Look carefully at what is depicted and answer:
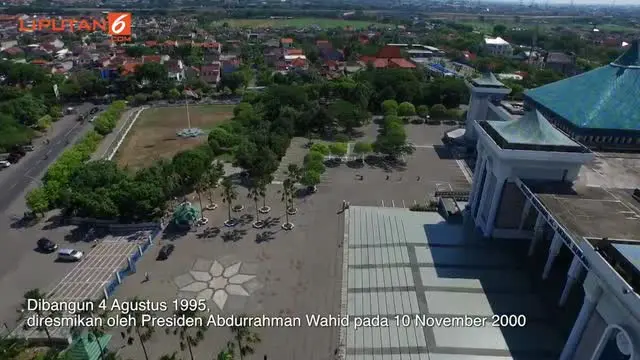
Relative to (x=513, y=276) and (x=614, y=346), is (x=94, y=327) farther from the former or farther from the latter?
(x=513, y=276)

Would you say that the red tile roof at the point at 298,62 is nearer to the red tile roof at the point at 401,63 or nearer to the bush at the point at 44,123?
the red tile roof at the point at 401,63

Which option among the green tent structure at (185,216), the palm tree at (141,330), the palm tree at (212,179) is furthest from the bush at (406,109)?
the palm tree at (141,330)

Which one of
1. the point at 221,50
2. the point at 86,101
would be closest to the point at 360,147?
the point at 86,101

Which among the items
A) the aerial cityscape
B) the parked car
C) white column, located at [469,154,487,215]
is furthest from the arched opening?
the parked car

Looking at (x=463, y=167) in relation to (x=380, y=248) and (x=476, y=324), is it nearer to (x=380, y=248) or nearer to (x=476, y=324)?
(x=380, y=248)

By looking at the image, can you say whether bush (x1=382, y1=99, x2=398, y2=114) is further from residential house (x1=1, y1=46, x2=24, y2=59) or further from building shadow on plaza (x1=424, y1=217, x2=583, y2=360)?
residential house (x1=1, y1=46, x2=24, y2=59)

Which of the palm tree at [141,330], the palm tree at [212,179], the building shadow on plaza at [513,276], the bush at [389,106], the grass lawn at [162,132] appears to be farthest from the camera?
the bush at [389,106]

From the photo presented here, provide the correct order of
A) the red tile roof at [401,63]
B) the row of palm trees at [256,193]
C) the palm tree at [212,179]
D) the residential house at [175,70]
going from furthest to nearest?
1. the red tile roof at [401,63]
2. the residential house at [175,70]
3. the palm tree at [212,179]
4. the row of palm trees at [256,193]

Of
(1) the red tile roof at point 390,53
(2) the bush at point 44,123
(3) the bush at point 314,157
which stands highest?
(1) the red tile roof at point 390,53
